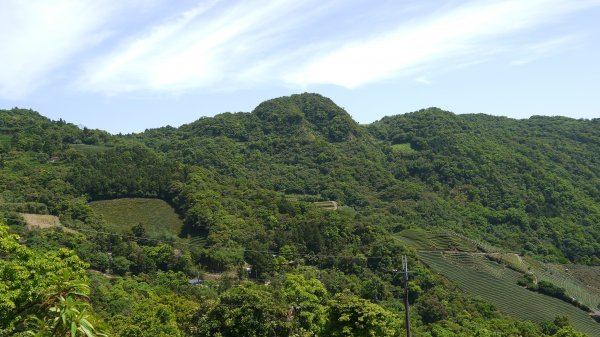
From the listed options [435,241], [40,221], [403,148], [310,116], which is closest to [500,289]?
[435,241]

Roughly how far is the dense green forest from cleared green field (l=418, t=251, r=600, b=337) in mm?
3291

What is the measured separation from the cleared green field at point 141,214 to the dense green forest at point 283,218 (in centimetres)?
127

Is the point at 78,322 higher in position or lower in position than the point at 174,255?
higher

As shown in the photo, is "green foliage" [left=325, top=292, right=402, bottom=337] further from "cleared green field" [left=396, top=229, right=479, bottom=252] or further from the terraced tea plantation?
"cleared green field" [left=396, top=229, right=479, bottom=252]

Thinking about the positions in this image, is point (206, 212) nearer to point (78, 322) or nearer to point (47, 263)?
point (47, 263)

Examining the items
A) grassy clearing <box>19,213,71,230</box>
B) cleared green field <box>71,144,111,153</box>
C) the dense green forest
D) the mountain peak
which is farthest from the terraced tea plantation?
the mountain peak

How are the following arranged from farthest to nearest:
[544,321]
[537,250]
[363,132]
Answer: [363,132] < [537,250] < [544,321]

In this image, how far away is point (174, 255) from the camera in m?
59.3

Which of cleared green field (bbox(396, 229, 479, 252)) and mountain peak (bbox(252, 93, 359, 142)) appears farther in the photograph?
mountain peak (bbox(252, 93, 359, 142))

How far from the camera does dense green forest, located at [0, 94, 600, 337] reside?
27.2 metres

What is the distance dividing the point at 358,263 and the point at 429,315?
11192mm

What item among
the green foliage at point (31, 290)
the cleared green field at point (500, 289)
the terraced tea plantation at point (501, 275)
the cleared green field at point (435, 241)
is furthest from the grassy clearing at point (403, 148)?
the green foliage at point (31, 290)

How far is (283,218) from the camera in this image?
7369 centimetres

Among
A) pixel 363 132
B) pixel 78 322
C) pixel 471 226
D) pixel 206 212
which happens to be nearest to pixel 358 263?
pixel 206 212
